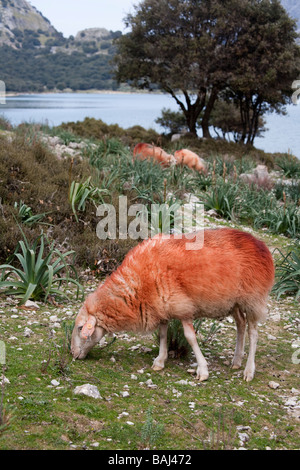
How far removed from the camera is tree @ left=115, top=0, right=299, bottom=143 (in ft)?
75.6

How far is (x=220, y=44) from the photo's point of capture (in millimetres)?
23938

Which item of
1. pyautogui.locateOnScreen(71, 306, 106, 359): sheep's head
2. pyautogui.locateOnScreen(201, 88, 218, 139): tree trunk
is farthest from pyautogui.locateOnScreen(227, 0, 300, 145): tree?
pyautogui.locateOnScreen(71, 306, 106, 359): sheep's head

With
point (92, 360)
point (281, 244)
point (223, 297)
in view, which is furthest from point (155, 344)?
point (281, 244)

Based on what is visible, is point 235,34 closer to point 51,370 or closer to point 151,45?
point 151,45

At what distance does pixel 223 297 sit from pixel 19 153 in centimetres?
692

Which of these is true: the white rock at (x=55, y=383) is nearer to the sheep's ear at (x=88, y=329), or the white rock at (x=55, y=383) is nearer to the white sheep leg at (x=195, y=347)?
the sheep's ear at (x=88, y=329)

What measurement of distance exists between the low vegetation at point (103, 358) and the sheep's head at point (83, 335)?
10 centimetres

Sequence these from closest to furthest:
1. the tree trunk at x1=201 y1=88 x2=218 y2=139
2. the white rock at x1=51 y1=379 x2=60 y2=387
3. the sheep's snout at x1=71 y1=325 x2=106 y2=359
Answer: the white rock at x1=51 y1=379 x2=60 y2=387
the sheep's snout at x1=71 y1=325 x2=106 y2=359
the tree trunk at x1=201 y1=88 x2=218 y2=139

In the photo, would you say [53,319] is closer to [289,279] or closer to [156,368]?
[156,368]

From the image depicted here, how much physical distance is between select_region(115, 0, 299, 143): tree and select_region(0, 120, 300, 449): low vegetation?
1413 cm

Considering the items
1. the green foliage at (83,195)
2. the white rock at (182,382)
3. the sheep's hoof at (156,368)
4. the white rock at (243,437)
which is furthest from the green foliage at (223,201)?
the white rock at (243,437)

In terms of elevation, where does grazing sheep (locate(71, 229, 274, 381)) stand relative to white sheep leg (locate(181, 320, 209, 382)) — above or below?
above

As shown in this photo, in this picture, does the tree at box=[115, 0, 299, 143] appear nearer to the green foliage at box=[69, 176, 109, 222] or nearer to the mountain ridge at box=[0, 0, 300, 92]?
the green foliage at box=[69, 176, 109, 222]

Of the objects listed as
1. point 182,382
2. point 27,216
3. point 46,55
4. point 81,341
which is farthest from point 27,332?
point 46,55
